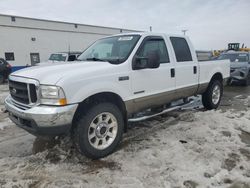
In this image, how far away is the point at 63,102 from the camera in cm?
303

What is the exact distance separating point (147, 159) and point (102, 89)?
1.26 meters

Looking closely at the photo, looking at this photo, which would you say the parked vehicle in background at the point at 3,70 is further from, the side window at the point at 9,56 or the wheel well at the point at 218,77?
the wheel well at the point at 218,77

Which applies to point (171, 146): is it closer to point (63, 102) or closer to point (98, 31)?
point (63, 102)

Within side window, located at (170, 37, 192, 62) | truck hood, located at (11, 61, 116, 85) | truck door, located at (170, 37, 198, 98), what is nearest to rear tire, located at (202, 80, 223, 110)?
truck door, located at (170, 37, 198, 98)

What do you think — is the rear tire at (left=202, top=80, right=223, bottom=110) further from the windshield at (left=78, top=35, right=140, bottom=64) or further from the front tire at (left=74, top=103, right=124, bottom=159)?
the front tire at (left=74, top=103, right=124, bottom=159)

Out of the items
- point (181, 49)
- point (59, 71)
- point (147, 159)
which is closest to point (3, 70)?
point (181, 49)

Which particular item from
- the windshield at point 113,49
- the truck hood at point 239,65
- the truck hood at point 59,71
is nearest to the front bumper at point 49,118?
the truck hood at point 59,71

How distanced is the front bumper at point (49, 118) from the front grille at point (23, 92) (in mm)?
171

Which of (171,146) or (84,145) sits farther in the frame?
(171,146)

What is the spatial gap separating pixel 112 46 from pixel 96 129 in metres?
1.79

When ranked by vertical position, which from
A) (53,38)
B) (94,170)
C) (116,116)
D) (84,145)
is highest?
(53,38)

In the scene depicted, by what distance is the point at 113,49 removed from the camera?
441 cm

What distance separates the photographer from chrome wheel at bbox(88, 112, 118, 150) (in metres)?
3.52

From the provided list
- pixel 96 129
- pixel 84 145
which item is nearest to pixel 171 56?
pixel 96 129
